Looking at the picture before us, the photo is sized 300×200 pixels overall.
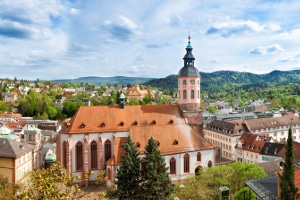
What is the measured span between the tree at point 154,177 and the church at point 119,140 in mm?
9835

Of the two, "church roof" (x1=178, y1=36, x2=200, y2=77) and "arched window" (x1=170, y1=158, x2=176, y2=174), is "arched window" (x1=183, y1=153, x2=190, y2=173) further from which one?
"church roof" (x1=178, y1=36, x2=200, y2=77)

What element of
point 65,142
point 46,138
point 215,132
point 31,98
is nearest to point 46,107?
point 31,98

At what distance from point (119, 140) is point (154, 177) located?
13.7 metres

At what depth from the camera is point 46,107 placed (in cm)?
12756

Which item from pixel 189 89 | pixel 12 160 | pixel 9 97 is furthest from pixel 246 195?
pixel 9 97

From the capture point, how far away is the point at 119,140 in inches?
1781

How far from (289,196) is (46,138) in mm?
78796

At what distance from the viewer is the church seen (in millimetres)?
44906

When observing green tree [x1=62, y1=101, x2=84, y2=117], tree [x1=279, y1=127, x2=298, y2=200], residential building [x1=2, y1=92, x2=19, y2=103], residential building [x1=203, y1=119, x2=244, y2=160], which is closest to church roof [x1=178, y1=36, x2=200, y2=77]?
Result: residential building [x1=203, y1=119, x2=244, y2=160]

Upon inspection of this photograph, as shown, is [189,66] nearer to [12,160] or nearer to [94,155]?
[94,155]

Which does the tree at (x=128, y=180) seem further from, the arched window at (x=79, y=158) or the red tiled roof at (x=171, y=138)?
the arched window at (x=79, y=158)

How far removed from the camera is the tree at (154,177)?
3211 cm

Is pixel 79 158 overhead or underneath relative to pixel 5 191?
overhead

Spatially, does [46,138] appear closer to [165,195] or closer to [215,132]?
[215,132]
